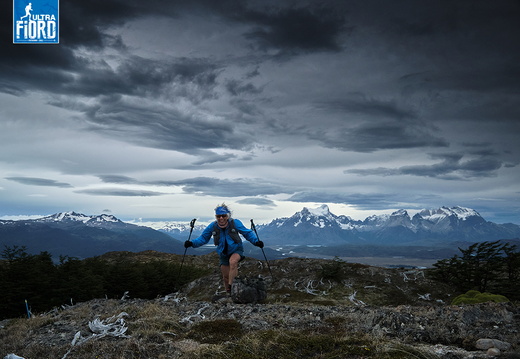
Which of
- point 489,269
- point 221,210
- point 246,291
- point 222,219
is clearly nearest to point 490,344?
point 246,291

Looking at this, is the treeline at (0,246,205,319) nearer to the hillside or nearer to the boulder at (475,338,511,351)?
the hillside

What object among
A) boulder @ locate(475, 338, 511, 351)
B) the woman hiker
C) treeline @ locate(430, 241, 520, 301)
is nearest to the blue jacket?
the woman hiker

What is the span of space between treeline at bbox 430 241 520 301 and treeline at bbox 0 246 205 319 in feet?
96.1

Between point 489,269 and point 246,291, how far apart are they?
29470 millimetres

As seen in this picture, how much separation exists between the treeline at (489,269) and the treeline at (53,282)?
96.1ft

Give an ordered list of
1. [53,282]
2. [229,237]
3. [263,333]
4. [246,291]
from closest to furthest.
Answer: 1. [263,333]
2. [246,291]
3. [229,237]
4. [53,282]

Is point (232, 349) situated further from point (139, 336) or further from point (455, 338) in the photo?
point (455, 338)

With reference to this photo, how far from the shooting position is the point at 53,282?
92.0 ft

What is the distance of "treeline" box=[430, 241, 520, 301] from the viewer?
3035cm

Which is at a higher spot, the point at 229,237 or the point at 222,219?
the point at 222,219

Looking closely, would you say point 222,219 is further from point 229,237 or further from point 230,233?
point 229,237

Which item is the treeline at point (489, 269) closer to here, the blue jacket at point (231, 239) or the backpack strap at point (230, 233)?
the blue jacket at point (231, 239)

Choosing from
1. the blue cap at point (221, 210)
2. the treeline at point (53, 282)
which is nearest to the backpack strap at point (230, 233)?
the blue cap at point (221, 210)

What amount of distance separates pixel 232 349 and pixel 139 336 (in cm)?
282
